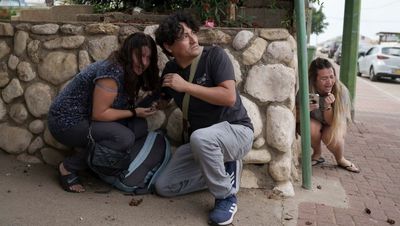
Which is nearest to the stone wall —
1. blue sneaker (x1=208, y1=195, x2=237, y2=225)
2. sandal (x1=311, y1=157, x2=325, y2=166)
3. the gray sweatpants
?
the gray sweatpants

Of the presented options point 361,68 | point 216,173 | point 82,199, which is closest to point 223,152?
point 216,173

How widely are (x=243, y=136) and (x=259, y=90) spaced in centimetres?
58

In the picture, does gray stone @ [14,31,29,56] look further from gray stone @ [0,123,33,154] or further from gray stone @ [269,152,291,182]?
gray stone @ [269,152,291,182]

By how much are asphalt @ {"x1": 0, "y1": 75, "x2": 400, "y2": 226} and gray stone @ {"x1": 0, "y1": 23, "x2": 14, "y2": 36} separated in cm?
107

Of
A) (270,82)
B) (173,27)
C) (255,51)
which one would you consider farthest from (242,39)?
(173,27)

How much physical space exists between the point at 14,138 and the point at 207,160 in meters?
1.96

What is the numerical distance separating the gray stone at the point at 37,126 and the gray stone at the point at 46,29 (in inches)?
29.6

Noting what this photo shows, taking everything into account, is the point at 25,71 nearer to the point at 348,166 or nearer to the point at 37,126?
→ the point at 37,126

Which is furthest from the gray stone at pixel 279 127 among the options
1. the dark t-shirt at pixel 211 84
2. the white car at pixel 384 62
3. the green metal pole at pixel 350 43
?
the white car at pixel 384 62

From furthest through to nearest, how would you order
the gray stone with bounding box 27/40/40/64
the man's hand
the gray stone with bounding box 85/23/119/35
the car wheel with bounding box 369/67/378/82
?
the car wheel with bounding box 369/67/378/82 → the gray stone with bounding box 27/40/40/64 → the gray stone with bounding box 85/23/119/35 → the man's hand

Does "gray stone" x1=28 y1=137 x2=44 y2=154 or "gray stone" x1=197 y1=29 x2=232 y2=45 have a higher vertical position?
"gray stone" x1=197 y1=29 x2=232 y2=45

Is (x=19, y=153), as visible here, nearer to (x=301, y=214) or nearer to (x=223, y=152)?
(x=223, y=152)

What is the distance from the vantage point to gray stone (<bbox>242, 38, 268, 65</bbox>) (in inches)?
137

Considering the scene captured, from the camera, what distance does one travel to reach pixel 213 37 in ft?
11.6
